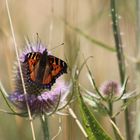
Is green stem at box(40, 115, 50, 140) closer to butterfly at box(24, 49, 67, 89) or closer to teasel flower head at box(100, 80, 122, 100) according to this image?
butterfly at box(24, 49, 67, 89)

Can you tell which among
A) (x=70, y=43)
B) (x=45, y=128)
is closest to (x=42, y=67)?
(x=45, y=128)

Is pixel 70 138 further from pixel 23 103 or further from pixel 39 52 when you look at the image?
pixel 39 52

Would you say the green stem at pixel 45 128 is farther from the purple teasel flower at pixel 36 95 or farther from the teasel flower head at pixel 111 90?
the teasel flower head at pixel 111 90

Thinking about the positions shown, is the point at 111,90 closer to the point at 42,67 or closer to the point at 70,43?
the point at 42,67

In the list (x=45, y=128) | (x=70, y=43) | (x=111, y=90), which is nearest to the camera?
(x=45, y=128)

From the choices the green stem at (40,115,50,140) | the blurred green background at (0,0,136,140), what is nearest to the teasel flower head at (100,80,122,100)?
the blurred green background at (0,0,136,140)

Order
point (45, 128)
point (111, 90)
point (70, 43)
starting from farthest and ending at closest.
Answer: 1. point (70, 43)
2. point (111, 90)
3. point (45, 128)
